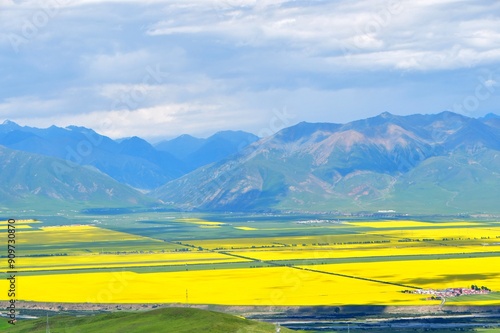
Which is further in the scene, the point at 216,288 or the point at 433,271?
the point at 433,271

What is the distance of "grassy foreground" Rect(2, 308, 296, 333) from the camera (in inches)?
4109

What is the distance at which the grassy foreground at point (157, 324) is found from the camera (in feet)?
342

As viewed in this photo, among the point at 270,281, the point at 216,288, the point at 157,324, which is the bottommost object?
the point at 157,324

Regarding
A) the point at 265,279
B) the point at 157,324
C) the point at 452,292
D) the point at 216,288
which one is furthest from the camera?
the point at 265,279

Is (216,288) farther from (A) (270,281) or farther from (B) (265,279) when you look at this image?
(B) (265,279)

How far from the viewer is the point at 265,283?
153 meters

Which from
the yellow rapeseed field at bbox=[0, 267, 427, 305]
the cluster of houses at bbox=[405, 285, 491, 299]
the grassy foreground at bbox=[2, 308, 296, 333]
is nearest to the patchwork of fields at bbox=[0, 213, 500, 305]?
the yellow rapeseed field at bbox=[0, 267, 427, 305]

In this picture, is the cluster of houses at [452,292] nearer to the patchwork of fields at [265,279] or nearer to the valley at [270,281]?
the valley at [270,281]

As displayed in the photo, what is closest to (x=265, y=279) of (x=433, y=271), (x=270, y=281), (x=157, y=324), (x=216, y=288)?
(x=270, y=281)

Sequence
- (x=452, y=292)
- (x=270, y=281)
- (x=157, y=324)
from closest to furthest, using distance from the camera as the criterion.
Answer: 1. (x=157, y=324)
2. (x=452, y=292)
3. (x=270, y=281)

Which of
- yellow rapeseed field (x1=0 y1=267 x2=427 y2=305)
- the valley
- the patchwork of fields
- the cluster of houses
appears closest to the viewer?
the valley

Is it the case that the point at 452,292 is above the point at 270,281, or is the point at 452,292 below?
below

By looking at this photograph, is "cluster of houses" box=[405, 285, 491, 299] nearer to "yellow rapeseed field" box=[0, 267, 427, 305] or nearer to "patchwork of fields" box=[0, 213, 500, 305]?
"patchwork of fields" box=[0, 213, 500, 305]

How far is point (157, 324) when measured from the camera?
106875 mm
